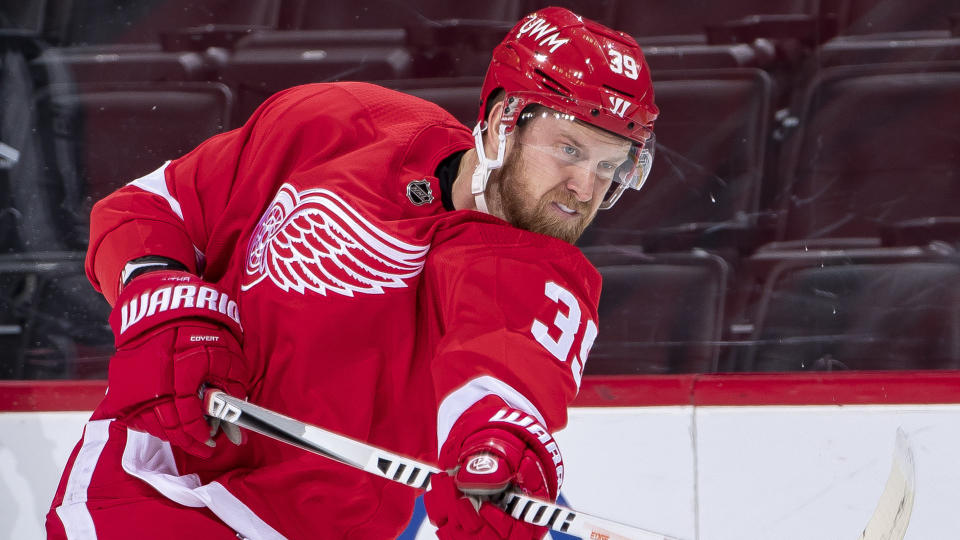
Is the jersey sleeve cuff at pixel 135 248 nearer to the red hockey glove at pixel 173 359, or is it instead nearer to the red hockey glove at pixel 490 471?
the red hockey glove at pixel 173 359

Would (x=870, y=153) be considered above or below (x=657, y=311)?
above

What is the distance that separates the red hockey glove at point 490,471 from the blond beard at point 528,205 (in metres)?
0.33

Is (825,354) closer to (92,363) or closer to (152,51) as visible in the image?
(92,363)

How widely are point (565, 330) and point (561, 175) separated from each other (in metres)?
0.24

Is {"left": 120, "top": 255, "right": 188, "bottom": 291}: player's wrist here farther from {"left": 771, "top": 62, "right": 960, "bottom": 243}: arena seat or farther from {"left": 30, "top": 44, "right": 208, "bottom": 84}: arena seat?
{"left": 771, "top": 62, "right": 960, "bottom": 243}: arena seat

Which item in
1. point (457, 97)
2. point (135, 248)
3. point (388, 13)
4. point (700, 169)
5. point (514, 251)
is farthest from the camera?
point (388, 13)

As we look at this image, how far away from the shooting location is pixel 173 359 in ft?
4.33

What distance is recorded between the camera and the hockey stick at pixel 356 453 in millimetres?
1187

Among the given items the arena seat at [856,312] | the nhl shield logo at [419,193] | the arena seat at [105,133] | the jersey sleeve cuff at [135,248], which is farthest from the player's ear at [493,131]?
the arena seat at [105,133]

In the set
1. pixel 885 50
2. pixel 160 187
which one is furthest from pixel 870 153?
pixel 160 187

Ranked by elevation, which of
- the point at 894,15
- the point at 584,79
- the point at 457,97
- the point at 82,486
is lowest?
the point at 82,486

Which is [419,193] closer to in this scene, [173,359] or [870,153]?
[173,359]

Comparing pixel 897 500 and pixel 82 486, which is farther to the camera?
pixel 897 500

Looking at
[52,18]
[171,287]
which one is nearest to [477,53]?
[52,18]
